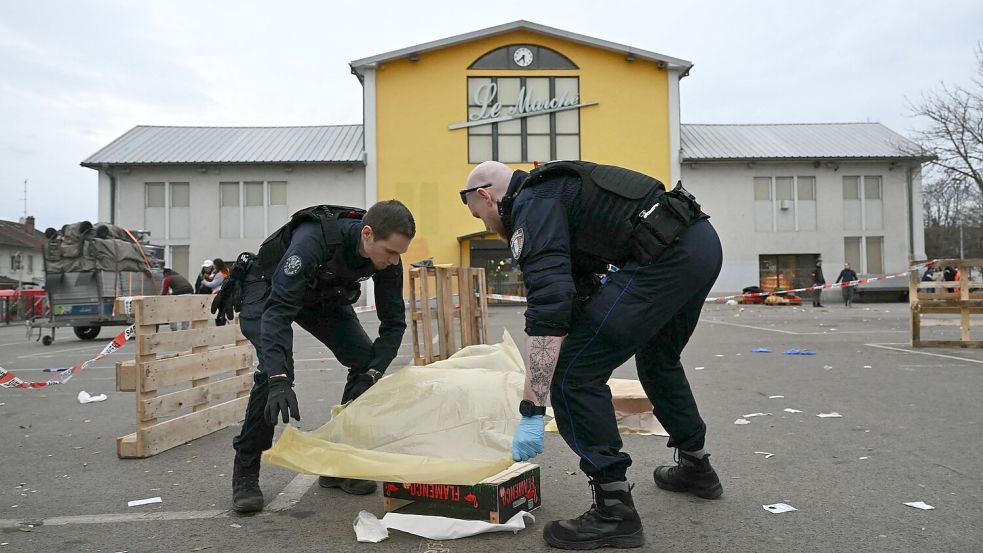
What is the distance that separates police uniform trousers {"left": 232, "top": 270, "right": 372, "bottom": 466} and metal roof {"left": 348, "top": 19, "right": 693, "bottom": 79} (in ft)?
86.0

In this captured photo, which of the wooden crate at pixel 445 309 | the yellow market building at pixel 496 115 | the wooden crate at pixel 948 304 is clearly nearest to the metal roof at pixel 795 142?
the yellow market building at pixel 496 115

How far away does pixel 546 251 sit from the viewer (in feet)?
8.86

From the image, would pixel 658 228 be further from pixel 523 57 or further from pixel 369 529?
pixel 523 57

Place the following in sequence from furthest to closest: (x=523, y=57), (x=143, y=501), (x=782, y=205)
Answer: (x=782, y=205) → (x=523, y=57) → (x=143, y=501)

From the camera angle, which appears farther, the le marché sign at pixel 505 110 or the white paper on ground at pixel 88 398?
the le marché sign at pixel 505 110

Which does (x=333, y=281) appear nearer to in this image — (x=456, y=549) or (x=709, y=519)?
(x=456, y=549)

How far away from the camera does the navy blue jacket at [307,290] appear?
328 centimetres

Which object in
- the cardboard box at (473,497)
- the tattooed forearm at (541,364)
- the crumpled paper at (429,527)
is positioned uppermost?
the tattooed forearm at (541,364)

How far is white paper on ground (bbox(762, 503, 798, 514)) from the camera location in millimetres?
3188

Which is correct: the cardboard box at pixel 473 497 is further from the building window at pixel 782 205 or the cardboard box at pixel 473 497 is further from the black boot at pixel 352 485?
the building window at pixel 782 205

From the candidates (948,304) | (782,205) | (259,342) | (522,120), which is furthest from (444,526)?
(782,205)

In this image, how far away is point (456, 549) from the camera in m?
2.82

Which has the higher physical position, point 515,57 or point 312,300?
point 515,57

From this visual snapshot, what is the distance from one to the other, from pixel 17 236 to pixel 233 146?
33.4 metres
